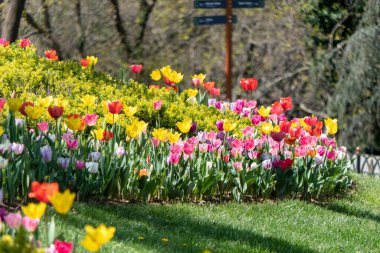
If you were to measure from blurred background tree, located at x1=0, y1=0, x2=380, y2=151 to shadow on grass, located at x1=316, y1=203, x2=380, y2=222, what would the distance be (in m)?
5.37

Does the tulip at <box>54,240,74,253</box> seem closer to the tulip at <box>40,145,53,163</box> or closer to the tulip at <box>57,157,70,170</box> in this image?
the tulip at <box>40,145,53,163</box>

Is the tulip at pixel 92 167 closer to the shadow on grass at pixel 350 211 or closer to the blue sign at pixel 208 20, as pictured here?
the shadow on grass at pixel 350 211

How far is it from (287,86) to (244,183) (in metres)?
7.93

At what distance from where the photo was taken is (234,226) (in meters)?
5.68

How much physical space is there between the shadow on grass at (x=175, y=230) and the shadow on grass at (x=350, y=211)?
4.59 ft

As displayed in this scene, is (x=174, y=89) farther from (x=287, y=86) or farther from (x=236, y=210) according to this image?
(x=287, y=86)

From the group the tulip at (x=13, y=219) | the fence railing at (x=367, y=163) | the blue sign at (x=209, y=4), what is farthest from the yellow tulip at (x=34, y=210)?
the blue sign at (x=209, y=4)

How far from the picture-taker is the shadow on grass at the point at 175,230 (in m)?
5.00

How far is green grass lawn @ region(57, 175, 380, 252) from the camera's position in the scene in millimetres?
4992

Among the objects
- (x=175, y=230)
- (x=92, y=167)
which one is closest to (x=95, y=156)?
(x=92, y=167)

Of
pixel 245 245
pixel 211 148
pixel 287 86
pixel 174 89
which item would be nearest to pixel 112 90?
pixel 174 89

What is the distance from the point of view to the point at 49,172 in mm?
5570

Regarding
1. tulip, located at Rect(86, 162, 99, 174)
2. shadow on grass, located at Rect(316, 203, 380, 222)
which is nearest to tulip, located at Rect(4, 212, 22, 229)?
tulip, located at Rect(86, 162, 99, 174)

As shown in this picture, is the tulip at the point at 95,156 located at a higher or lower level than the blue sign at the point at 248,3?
lower
